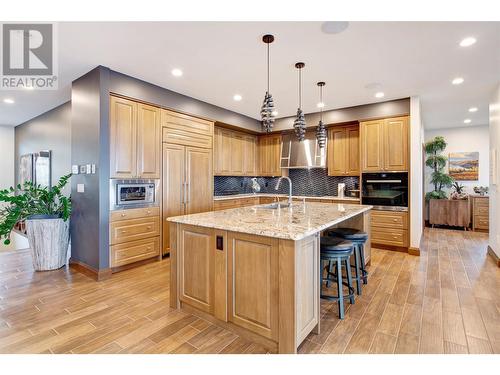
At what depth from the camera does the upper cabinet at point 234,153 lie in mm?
5473

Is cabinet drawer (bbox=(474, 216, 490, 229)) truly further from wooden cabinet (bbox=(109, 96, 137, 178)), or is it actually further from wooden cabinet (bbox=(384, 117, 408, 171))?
wooden cabinet (bbox=(109, 96, 137, 178))

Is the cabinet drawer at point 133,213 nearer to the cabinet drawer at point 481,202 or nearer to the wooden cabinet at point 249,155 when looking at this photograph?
the wooden cabinet at point 249,155

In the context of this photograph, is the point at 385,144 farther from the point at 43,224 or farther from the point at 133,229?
the point at 43,224

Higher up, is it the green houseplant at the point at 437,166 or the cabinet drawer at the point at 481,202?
the green houseplant at the point at 437,166

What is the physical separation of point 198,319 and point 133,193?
81.5 inches

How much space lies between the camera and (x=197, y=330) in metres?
2.07

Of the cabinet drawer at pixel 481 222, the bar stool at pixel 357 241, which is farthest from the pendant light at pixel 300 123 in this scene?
the cabinet drawer at pixel 481 222

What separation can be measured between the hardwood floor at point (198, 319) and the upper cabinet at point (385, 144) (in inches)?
73.1

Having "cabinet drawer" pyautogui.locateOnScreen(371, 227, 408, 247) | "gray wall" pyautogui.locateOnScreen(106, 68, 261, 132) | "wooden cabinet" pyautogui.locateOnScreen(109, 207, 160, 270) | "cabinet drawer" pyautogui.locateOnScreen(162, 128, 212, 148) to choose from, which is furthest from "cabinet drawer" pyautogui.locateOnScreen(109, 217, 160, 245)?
"cabinet drawer" pyautogui.locateOnScreen(371, 227, 408, 247)

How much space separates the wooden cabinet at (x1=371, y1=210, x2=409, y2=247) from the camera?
4.43 m

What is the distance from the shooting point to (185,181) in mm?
4312

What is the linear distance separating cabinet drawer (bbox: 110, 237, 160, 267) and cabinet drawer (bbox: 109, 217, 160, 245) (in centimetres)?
7

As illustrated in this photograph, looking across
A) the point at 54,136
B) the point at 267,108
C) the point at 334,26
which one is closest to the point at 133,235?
the point at 267,108
